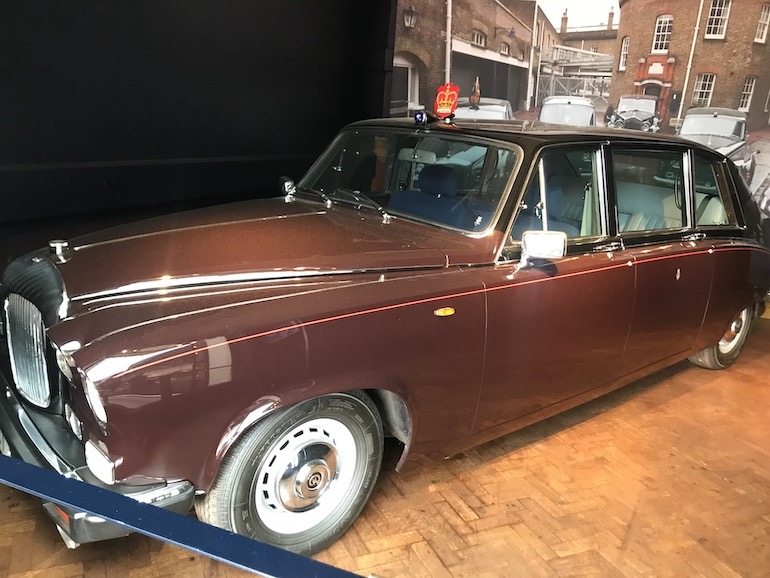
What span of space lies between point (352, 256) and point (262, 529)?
1.12 metres

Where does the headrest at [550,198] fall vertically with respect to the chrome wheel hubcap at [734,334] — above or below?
above

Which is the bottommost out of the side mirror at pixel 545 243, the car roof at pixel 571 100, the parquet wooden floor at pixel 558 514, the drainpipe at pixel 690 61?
the parquet wooden floor at pixel 558 514

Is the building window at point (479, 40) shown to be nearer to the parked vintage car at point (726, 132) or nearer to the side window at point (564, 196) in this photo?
the parked vintage car at point (726, 132)

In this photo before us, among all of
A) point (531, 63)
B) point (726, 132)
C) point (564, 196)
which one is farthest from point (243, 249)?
point (531, 63)

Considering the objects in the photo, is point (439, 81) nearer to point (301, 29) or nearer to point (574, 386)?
point (301, 29)

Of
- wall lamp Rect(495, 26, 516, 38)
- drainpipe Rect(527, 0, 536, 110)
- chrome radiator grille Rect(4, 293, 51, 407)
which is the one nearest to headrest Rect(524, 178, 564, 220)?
chrome radiator grille Rect(4, 293, 51, 407)

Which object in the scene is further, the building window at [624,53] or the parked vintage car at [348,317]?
the building window at [624,53]

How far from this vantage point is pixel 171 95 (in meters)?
6.74

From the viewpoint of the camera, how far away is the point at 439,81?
8508 mm

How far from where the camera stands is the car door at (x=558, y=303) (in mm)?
2713

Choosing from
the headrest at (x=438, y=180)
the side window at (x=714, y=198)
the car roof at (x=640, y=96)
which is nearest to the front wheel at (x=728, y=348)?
the side window at (x=714, y=198)

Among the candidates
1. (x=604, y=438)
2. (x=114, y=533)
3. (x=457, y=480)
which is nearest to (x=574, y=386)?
(x=604, y=438)

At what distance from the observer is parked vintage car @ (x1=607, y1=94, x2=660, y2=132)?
7.40 metres

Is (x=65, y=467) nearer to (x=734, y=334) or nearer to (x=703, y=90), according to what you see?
(x=734, y=334)
